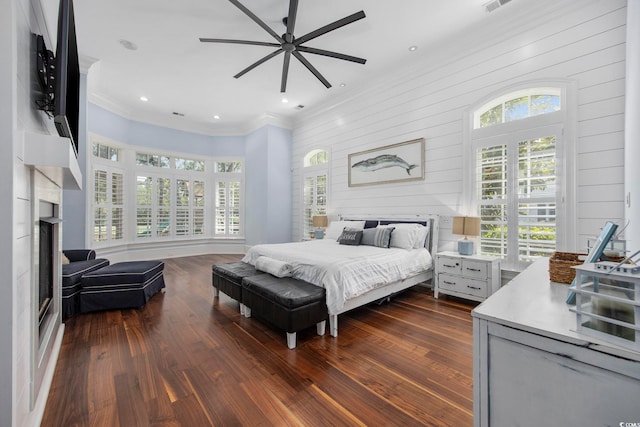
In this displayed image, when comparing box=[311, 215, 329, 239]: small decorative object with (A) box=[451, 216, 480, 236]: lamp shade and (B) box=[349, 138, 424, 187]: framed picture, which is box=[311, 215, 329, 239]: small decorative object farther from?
(A) box=[451, 216, 480, 236]: lamp shade

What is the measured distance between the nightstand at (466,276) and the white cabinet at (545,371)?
2.36m

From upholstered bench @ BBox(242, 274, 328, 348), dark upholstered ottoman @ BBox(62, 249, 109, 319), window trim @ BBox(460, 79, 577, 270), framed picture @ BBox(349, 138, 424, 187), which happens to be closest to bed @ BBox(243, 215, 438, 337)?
upholstered bench @ BBox(242, 274, 328, 348)

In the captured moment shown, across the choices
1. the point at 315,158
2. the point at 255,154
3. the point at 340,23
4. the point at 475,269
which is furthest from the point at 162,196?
the point at 475,269

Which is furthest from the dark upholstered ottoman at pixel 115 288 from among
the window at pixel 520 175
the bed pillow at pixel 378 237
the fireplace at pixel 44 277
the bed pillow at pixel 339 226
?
the window at pixel 520 175

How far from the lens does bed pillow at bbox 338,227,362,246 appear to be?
3966mm

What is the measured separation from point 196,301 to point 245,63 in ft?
12.1

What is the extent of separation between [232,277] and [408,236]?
7.95 ft

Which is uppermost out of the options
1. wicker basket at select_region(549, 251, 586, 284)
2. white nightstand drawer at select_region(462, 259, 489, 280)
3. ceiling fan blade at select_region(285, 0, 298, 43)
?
ceiling fan blade at select_region(285, 0, 298, 43)

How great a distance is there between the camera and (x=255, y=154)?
675 cm

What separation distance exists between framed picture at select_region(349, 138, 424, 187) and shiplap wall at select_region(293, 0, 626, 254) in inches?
4.6

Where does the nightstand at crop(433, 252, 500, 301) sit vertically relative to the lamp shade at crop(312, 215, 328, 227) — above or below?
below

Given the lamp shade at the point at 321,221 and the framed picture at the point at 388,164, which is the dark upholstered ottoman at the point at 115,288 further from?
the framed picture at the point at 388,164

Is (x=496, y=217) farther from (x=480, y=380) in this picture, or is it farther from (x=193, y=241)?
(x=193, y=241)

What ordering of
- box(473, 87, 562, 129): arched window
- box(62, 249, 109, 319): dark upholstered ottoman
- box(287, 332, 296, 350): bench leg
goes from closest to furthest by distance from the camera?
box(287, 332, 296, 350): bench leg
box(62, 249, 109, 319): dark upholstered ottoman
box(473, 87, 562, 129): arched window
